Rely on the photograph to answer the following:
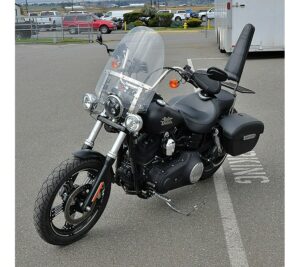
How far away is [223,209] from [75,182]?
146 cm

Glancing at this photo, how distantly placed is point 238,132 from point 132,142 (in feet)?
4.17

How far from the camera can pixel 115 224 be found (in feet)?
15.0

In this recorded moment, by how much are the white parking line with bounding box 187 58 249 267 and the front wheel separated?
1133 millimetres

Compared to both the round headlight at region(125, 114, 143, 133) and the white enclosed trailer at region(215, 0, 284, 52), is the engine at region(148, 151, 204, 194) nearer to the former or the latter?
the round headlight at region(125, 114, 143, 133)

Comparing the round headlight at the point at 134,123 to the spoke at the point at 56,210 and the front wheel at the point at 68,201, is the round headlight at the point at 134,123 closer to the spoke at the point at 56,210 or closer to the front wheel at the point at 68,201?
the front wheel at the point at 68,201

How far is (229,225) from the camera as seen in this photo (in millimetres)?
4496

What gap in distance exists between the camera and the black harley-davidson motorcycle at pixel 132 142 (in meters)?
4.10

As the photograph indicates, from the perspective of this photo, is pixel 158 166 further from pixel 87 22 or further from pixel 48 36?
pixel 87 22

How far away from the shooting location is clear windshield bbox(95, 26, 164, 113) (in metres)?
4.20

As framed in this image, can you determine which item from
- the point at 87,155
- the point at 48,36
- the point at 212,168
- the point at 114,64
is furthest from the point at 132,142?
the point at 48,36

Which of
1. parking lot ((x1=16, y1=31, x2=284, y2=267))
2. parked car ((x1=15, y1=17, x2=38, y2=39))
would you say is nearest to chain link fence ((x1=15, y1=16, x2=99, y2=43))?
parked car ((x1=15, y1=17, x2=38, y2=39))

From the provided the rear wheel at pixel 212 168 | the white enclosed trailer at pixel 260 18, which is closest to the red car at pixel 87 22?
the white enclosed trailer at pixel 260 18

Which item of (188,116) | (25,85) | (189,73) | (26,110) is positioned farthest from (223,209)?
(25,85)

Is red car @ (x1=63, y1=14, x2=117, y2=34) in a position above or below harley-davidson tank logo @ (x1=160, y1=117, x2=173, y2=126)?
above
